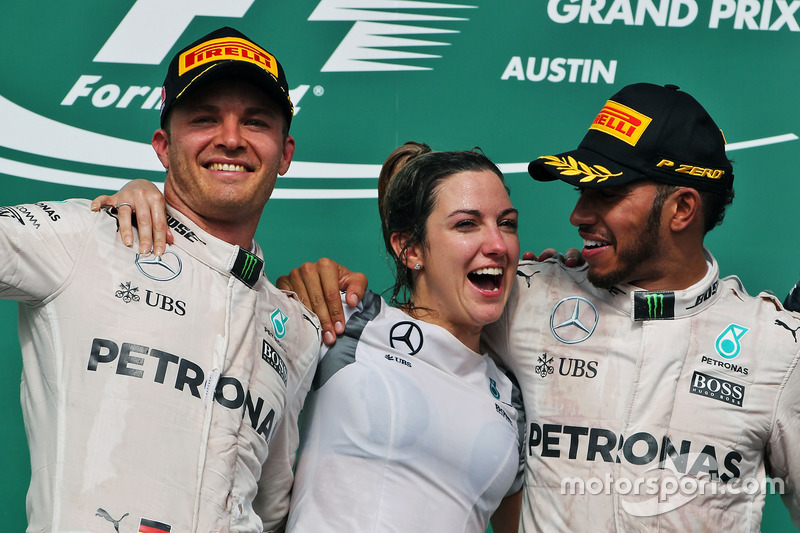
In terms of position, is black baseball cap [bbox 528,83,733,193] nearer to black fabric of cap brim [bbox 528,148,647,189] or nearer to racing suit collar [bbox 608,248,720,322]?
black fabric of cap brim [bbox 528,148,647,189]

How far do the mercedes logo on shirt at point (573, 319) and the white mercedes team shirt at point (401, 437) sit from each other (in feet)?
0.73

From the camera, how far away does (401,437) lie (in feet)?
7.23

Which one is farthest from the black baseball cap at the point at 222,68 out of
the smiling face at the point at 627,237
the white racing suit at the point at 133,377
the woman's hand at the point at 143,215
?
the smiling face at the point at 627,237

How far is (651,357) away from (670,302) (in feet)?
0.47

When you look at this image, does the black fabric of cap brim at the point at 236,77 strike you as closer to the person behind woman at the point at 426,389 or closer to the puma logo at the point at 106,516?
the person behind woman at the point at 426,389

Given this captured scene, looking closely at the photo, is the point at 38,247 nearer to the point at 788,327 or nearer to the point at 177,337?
the point at 177,337

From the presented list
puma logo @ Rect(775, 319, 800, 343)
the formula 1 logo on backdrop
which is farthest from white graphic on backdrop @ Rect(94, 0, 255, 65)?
puma logo @ Rect(775, 319, 800, 343)

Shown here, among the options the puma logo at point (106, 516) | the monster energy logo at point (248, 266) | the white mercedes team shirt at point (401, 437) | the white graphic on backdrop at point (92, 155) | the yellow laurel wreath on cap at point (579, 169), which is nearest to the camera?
the puma logo at point (106, 516)

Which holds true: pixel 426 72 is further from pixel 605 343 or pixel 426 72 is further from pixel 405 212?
→ pixel 605 343

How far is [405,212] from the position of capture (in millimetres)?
2504

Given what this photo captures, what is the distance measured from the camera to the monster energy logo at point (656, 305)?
229 centimetres

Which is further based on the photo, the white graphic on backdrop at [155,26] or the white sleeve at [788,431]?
the white graphic on backdrop at [155,26]

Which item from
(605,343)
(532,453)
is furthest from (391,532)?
(605,343)

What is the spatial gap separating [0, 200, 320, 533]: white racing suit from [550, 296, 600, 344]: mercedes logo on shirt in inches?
29.2
